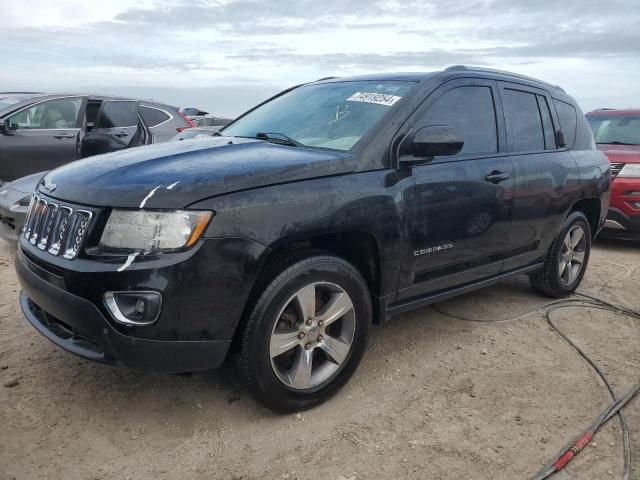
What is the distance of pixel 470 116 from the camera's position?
378 centimetres

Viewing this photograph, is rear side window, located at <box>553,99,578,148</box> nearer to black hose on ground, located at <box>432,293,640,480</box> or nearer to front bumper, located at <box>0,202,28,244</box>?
black hose on ground, located at <box>432,293,640,480</box>

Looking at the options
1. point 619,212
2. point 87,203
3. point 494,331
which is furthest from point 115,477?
point 619,212

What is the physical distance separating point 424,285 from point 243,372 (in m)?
1.31

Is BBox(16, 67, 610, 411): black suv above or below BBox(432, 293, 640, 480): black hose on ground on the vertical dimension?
above

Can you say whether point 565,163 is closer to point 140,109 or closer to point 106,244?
point 106,244

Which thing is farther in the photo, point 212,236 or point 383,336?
point 383,336

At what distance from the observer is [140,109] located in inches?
338

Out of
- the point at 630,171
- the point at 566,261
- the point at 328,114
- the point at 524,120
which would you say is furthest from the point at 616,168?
the point at 328,114

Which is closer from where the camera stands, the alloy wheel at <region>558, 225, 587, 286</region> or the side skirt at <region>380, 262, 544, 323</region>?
the side skirt at <region>380, 262, 544, 323</region>

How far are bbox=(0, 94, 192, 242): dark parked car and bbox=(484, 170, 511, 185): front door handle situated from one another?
497cm

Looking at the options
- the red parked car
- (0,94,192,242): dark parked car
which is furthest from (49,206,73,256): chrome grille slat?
the red parked car

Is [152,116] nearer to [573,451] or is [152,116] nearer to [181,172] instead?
[181,172]

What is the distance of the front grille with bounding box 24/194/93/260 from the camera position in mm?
2559

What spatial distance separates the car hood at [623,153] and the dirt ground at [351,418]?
13.2 feet
